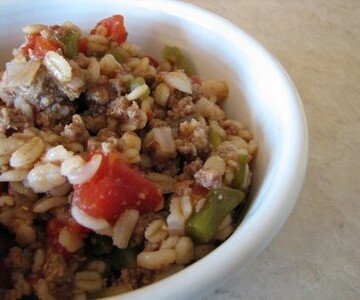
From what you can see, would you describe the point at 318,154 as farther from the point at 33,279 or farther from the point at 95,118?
the point at 33,279

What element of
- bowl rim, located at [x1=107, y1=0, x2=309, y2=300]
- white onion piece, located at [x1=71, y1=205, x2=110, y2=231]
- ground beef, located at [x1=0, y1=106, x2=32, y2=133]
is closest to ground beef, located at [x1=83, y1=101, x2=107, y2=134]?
ground beef, located at [x1=0, y1=106, x2=32, y2=133]

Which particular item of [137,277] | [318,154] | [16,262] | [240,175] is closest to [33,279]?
[16,262]

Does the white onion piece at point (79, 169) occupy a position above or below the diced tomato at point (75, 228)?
above

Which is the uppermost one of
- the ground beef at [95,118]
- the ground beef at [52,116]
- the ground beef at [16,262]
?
the ground beef at [52,116]

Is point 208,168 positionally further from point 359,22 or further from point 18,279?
point 359,22

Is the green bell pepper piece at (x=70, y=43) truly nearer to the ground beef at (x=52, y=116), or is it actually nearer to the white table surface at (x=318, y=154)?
the ground beef at (x=52, y=116)

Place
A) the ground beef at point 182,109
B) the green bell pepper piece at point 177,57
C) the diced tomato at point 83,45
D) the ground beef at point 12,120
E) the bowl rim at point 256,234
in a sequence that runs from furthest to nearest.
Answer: the green bell pepper piece at point 177,57
the diced tomato at point 83,45
the ground beef at point 182,109
the ground beef at point 12,120
the bowl rim at point 256,234

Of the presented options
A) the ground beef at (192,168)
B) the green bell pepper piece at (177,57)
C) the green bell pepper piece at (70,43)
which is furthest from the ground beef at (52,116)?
the green bell pepper piece at (177,57)

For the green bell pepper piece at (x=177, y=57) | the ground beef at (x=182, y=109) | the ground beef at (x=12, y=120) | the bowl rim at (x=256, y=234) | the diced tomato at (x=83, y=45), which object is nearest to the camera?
the bowl rim at (x=256, y=234)
